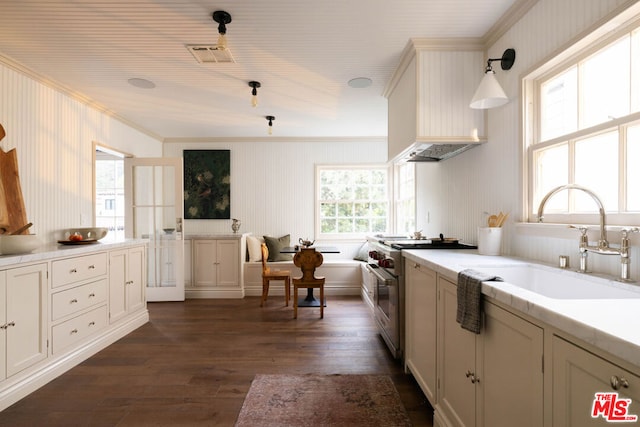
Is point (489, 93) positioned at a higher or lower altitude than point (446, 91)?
lower

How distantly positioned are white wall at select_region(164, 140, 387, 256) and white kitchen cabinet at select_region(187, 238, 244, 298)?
721mm

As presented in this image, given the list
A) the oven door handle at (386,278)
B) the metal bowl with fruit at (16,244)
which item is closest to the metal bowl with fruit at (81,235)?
the metal bowl with fruit at (16,244)

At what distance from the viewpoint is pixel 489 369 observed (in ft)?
4.42

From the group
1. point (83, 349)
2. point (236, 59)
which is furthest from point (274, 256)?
point (236, 59)

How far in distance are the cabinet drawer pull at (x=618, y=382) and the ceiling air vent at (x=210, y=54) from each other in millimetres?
2913

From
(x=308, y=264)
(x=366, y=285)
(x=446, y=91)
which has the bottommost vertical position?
(x=366, y=285)

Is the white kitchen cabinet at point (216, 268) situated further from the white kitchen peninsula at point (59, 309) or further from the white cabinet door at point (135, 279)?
the white kitchen peninsula at point (59, 309)

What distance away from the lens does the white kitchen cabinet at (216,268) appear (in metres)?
5.16

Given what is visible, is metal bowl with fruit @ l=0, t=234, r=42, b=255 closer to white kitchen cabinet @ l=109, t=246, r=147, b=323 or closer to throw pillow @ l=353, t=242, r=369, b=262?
white kitchen cabinet @ l=109, t=246, r=147, b=323

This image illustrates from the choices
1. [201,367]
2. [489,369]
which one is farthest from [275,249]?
[489,369]

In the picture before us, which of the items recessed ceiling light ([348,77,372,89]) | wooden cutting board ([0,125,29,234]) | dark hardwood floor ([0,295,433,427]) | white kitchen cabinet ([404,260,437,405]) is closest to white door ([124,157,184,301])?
dark hardwood floor ([0,295,433,427])

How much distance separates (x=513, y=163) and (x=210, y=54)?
258 cm

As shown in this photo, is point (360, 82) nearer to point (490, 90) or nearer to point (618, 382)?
point (490, 90)

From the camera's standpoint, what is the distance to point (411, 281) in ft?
8.12
